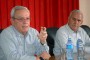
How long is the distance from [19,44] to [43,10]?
2.57 metres

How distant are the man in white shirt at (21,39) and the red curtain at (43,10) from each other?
→ 1.94 metres

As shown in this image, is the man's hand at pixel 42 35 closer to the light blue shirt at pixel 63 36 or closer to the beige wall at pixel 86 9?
the light blue shirt at pixel 63 36

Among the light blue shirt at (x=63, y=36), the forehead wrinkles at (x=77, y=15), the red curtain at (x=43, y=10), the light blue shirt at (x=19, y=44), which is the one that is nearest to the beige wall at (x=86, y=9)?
the red curtain at (x=43, y=10)

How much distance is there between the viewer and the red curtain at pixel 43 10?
175 inches

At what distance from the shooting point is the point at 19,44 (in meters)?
2.46

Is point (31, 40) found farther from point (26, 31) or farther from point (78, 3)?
point (78, 3)

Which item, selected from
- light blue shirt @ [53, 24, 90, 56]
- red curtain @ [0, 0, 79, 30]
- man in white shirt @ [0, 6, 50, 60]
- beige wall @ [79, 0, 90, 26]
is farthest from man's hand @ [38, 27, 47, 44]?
beige wall @ [79, 0, 90, 26]

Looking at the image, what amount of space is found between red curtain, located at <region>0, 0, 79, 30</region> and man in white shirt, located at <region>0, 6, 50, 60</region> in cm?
194

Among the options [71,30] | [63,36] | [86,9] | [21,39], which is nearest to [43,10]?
[86,9]

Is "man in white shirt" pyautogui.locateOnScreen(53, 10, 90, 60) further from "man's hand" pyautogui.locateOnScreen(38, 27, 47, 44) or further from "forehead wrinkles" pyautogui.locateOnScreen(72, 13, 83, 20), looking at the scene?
"man's hand" pyautogui.locateOnScreen(38, 27, 47, 44)

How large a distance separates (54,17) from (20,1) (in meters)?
1.02

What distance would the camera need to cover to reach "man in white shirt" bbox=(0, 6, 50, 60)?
7.56ft

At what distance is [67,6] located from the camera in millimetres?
5289

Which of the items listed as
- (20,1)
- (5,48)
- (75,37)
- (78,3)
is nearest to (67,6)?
(78,3)
